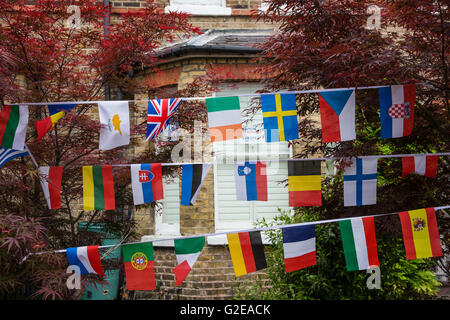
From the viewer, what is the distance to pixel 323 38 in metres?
4.05

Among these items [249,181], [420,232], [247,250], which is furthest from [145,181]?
[420,232]

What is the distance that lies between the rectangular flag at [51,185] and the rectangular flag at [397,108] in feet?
9.84

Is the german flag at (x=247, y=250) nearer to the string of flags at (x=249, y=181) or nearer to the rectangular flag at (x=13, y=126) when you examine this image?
the string of flags at (x=249, y=181)

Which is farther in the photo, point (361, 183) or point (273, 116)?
point (361, 183)

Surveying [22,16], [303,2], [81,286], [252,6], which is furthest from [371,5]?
[252,6]

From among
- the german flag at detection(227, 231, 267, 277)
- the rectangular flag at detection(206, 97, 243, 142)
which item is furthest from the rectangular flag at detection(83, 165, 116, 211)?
the german flag at detection(227, 231, 267, 277)

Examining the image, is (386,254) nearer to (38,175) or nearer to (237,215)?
(237,215)

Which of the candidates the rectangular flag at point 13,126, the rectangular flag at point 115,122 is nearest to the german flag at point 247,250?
the rectangular flag at point 115,122

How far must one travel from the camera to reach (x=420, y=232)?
3885 mm

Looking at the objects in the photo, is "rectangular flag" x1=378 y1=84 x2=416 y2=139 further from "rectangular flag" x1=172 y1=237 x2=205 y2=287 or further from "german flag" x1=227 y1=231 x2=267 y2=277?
"rectangular flag" x1=172 y1=237 x2=205 y2=287

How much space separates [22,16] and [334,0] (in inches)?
117

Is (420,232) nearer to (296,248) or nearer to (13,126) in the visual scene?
(296,248)

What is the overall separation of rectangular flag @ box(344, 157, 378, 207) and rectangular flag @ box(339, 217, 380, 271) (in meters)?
0.27

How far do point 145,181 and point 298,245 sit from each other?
5.01 feet
